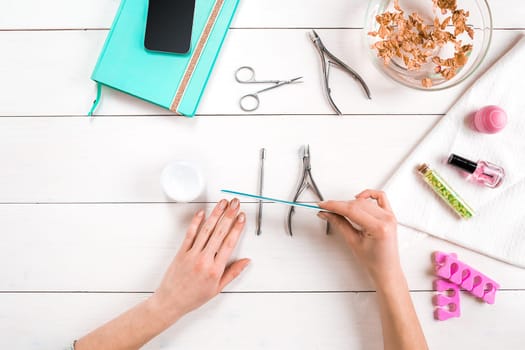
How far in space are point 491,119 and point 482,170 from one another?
99 mm

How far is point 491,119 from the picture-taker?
0.86 meters

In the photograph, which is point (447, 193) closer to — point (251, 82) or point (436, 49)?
point (436, 49)

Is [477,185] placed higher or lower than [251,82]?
lower

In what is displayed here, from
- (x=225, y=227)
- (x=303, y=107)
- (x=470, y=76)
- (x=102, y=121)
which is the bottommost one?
(x=225, y=227)

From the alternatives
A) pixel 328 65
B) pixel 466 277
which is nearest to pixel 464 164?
pixel 466 277

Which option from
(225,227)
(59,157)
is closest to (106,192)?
(59,157)

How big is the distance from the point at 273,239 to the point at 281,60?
0.37 meters

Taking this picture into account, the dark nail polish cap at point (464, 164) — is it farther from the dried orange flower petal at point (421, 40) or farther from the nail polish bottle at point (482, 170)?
the dried orange flower petal at point (421, 40)

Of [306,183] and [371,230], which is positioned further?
[306,183]

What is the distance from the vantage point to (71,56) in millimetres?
953

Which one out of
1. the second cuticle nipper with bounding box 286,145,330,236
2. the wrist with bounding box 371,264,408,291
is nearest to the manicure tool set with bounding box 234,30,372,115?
the second cuticle nipper with bounding box 286,145,330,236

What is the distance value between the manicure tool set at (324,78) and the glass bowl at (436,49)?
0.06 meters

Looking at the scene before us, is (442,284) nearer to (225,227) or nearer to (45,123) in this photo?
(225,227)

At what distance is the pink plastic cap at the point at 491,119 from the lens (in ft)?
2.83
